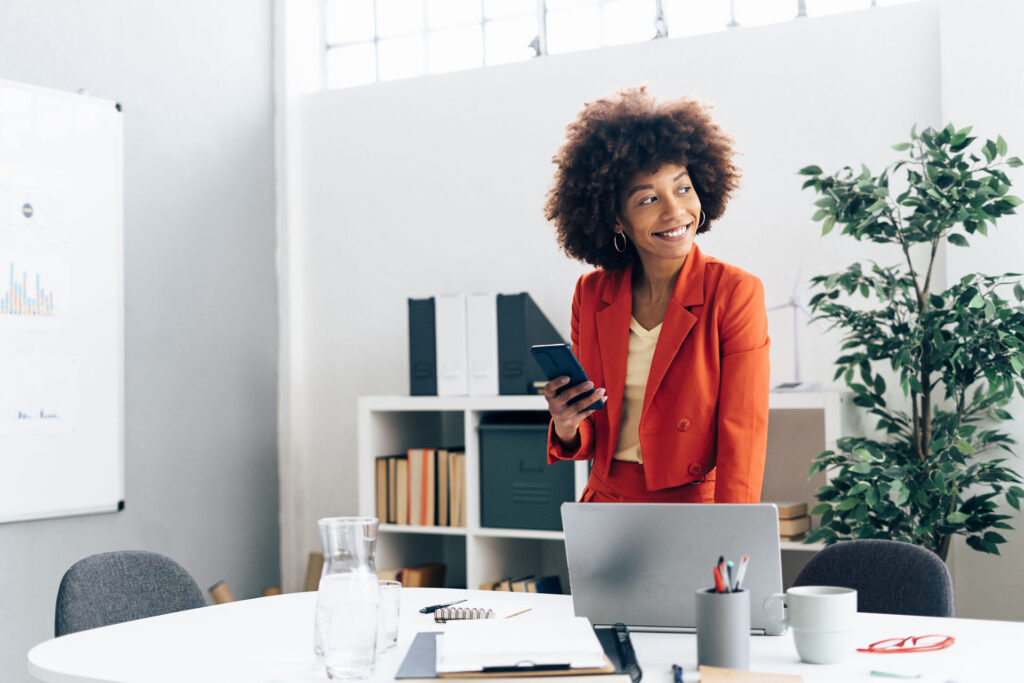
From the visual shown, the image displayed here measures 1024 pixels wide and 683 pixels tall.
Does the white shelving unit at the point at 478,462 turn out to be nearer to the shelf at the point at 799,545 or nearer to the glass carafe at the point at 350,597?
the shelf at the point at 799,545

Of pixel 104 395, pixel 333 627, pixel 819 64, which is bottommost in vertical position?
pixel 333 627

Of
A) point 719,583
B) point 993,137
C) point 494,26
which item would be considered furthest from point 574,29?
point 719,583

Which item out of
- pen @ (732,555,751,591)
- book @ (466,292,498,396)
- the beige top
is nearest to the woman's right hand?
the beige top

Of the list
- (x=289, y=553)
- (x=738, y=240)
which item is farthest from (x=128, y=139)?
(x=738, y=240)

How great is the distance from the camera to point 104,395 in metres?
3.59

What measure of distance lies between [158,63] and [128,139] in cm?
33

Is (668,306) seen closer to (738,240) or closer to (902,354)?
(902,354)

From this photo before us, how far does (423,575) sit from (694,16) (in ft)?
7.17

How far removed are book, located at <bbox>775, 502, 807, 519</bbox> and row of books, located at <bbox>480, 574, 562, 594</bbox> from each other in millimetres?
872

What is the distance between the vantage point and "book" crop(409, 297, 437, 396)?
3672 mm

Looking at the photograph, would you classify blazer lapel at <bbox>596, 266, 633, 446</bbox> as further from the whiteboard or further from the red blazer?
the whiteboard

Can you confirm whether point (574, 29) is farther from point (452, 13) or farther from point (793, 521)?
point (793, 521)

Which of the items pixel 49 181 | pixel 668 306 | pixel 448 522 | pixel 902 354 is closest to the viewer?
pixel 668 306

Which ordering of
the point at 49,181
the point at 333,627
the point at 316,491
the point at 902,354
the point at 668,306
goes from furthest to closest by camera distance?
the point at 316,491, the point at 49,181, the point at 902,354, the point at 668,306, the point at 333,627
